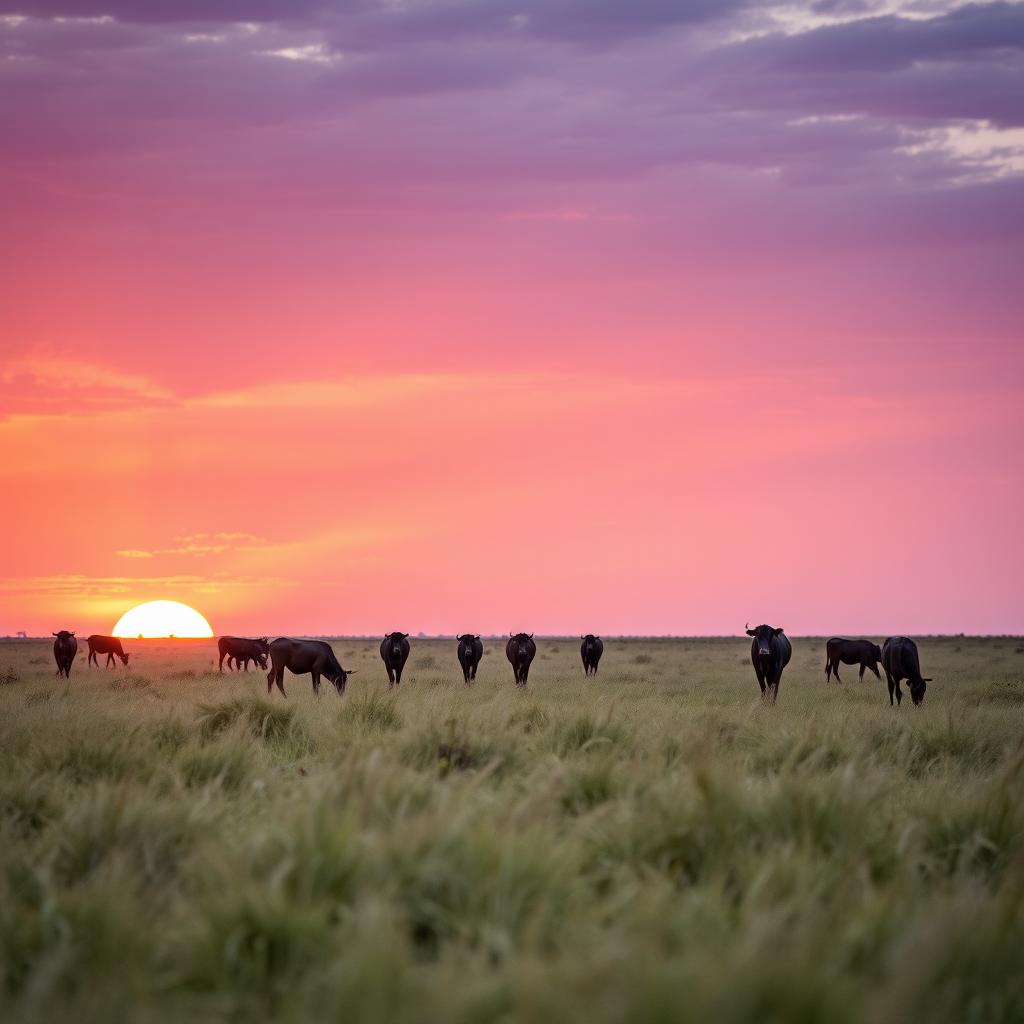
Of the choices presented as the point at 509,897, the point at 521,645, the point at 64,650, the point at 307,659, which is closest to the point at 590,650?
the point at 521,645

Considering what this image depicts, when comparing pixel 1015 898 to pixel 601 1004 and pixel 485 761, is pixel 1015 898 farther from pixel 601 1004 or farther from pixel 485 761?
pixel 485 761

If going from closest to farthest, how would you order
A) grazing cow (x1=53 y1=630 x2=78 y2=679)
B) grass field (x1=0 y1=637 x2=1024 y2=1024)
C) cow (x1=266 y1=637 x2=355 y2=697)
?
grass field (x1=0 y1=637 x2=1024 y2=1024)
cow (x1=266 y1=637 x2=355 y2=697)
grazing cow (x1=53 y1=630 x2=78 y2=679)

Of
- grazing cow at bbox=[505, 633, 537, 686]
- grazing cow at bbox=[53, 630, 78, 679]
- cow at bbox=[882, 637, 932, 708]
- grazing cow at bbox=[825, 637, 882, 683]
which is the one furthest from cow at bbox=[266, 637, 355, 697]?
grazing cow at bbox=[825, 637, 882, 683]

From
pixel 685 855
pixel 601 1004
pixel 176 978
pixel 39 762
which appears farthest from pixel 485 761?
pixel 601 1004

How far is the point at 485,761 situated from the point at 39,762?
3945 millimetres

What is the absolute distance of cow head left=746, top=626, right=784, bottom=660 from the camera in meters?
25.0

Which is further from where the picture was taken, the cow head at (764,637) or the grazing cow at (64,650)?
the grazing cow at (64,650)

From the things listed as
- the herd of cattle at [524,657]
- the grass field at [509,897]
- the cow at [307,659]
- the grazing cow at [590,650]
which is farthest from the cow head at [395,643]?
the grass field at [509,897]

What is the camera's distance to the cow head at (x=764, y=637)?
2498cm

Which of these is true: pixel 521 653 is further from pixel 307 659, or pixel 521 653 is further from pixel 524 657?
pixel 307 659

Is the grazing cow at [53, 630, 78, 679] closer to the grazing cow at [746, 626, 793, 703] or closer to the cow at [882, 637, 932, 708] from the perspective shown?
the grazing cow at [746, 626, 793, 703]

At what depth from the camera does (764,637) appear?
2584cm

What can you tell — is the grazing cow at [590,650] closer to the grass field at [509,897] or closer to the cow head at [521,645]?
the cow head at [521,645]

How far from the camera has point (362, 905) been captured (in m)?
5.07
